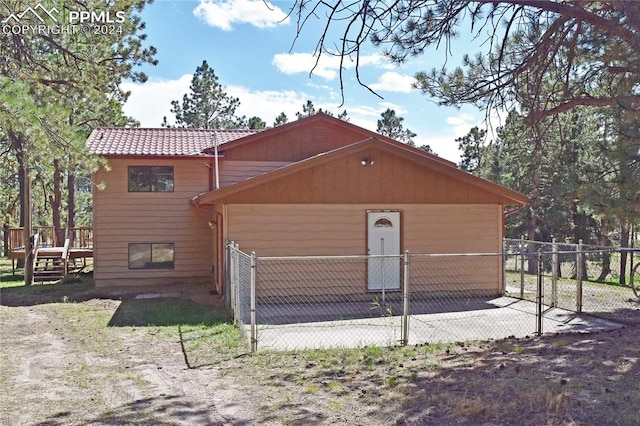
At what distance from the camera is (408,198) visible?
12.1 metres

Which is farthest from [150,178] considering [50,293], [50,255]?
[50,255]

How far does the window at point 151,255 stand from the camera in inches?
591

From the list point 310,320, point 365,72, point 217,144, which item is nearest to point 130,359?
point 310,320

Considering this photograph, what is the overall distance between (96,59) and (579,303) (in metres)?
11.4

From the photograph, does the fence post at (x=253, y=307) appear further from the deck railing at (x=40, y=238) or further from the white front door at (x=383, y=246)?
the deck railing at (x=40, y=238)

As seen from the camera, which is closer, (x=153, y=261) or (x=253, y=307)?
(x=253, y=307)

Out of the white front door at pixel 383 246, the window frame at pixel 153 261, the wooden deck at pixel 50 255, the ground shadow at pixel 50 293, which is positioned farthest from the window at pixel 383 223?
the wooden deck at pixel 50 255

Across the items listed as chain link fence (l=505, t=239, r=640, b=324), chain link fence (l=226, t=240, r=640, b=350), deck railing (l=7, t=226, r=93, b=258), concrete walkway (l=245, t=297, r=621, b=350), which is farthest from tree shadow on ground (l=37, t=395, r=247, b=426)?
deck railing (l=7, t=226, r=93, b=258)

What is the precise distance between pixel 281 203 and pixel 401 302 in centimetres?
358

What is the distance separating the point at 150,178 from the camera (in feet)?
49.7

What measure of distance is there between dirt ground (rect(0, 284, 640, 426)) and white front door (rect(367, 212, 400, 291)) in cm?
451

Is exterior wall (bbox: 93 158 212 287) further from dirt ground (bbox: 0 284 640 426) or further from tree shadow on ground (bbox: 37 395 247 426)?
tree shadow on ground (bbox: 37 395 247 426)

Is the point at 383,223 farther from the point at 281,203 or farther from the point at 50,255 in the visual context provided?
the point at 50,255

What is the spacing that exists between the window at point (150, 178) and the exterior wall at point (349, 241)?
4.74 meters
